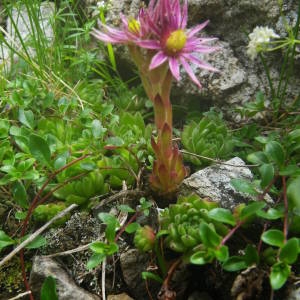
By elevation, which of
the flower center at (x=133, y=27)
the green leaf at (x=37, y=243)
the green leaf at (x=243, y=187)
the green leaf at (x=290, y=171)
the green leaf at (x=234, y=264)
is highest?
the flower center at (x=133, y=27)

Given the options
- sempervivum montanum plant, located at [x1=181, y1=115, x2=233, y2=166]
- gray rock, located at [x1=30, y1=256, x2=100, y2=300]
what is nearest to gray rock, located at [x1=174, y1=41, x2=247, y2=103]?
sempervivum montanum plant, located at [x1=181, y1=115, x2=233, y2=166]

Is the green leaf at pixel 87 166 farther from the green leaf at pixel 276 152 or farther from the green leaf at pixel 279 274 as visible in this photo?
the green leaf at pixel 279 274

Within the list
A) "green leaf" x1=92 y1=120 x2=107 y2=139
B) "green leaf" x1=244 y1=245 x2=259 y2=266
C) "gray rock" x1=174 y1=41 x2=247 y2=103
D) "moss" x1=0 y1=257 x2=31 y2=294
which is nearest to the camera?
"green leaf" x1=244 y1=245 x2=259 y2=266

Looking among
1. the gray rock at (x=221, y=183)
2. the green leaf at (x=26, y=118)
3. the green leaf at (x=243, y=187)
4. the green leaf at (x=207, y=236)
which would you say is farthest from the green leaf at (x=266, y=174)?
the green leaf at (x=26, y=118)

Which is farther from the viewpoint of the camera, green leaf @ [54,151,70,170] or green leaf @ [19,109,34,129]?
green leaf @ [19,109,34,129]

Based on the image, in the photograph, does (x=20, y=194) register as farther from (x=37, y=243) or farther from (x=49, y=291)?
(x=49, y=291)

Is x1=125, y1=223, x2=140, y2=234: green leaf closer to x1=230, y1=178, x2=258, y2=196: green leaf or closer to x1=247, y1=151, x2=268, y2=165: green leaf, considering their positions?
x1=230, y1=178, x2=258, y2=196: green leaf
